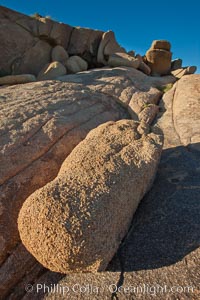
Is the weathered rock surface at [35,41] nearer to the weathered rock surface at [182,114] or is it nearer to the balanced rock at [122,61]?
the balanced rock at [122,61]

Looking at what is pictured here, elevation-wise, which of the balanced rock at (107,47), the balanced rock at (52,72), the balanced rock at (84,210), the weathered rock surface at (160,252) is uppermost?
the balanced rock at (107,47)

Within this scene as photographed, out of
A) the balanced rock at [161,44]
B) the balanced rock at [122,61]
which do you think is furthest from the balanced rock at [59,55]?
the balanced rock at [161,44]

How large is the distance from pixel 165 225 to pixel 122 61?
13049 millimetres

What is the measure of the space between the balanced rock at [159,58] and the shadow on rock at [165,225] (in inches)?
561

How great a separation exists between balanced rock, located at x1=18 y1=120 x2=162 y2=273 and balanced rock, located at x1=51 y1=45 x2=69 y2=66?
A: 1210cm

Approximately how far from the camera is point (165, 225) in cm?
390

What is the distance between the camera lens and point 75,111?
6.83m

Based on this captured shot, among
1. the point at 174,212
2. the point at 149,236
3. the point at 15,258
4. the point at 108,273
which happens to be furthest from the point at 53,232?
the point at 174,212

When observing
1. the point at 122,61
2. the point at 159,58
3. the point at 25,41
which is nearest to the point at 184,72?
the point at 159,58

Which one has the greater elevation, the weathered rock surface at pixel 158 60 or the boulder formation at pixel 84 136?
the weathered rock surface at pixel 158 60

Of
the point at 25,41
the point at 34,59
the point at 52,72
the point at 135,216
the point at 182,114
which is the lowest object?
the point at 135,216

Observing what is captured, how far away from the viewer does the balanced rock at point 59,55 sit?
48.7 ft

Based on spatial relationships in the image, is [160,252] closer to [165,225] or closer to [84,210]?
[165,225]

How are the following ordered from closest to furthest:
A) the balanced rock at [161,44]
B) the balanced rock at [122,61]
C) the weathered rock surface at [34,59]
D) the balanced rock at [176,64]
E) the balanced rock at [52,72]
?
the balanced rock at [52,72] → the weathered rock surface at [34,59] → the balanced rock at [122,61] → the balanced rock at [161,44] → the balanced rock at [176,64]
